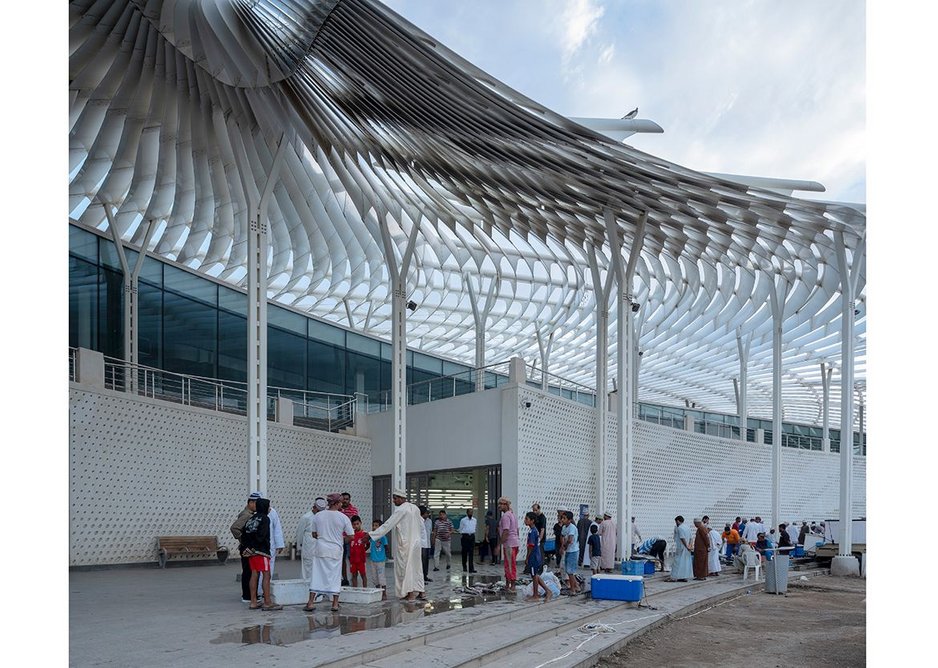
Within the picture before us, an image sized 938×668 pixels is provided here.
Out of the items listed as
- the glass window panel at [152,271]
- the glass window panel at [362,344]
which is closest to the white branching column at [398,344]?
the glass window panel at [152,271]

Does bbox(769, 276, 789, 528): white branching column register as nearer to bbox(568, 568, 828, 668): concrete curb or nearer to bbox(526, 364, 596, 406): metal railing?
bbox(526, 364, 596, 406): metal railing

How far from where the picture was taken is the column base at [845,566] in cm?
2339

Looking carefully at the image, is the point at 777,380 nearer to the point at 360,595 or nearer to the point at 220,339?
the point at 220,339

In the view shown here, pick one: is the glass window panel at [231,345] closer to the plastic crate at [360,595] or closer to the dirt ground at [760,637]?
the plastic crate at [360,595]

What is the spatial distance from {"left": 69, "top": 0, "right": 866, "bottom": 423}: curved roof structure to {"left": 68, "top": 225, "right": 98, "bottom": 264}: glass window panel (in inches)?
27.9

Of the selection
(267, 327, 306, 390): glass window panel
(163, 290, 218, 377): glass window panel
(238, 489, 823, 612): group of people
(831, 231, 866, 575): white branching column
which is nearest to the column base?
(831, 231, 866, 575): white branching column

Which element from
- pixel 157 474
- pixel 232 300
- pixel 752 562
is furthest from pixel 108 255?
pixel 752 562

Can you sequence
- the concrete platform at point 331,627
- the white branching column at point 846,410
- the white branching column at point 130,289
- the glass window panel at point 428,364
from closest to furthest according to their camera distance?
the concrete platform at point 331,627 → the white branching column at point 846,410 → the white branching column at point 130,289 → the glass window panel at point 428,364

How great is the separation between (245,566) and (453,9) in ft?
74.8

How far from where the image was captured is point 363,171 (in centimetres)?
1938

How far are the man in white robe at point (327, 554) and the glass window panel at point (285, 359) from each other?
1957 centimetres

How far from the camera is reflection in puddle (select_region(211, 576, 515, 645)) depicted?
906cm

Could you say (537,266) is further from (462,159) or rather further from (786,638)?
(786,638)
